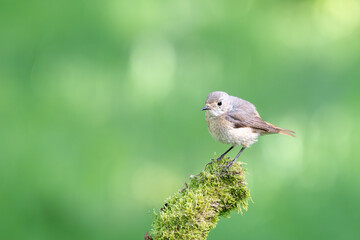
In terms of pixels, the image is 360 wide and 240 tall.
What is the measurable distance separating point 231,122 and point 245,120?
0.17m

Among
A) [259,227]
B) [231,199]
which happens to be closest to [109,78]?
[259,227]

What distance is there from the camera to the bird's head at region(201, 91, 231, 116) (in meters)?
4.35

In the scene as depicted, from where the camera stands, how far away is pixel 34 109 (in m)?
6.60

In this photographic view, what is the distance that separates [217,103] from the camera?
439cm

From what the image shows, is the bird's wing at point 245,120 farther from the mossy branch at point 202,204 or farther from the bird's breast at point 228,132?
the mossy branch at point 202,204

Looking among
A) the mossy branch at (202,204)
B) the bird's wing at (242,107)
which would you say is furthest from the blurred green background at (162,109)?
the mossy branch at (202,204)

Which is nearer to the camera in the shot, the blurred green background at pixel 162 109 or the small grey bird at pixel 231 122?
the small grey bird at pixel 231 122

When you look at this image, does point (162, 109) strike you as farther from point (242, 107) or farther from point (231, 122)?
point (231, 122)

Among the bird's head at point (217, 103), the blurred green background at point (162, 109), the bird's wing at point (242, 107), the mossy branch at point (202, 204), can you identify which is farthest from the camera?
the blurred green background at point (162, 109)

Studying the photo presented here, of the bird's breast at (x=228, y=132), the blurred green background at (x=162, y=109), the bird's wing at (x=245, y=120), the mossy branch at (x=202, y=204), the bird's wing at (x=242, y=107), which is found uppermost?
the blurred green background at (x=162, y=109)

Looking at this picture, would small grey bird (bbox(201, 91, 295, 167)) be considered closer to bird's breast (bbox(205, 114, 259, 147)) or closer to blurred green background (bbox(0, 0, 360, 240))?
bird's breast (bbox(205, 114, 259, 147))

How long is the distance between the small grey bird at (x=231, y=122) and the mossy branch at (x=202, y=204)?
0.63m

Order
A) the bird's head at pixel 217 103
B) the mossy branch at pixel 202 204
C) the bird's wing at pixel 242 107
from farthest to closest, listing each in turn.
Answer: the bird's wing at pixel 242 107
the bird's head at pixel 217 103
the mossy branch at pixel 202 204

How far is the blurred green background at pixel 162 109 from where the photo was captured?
20.1ft
